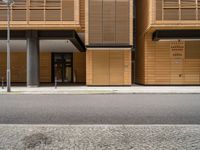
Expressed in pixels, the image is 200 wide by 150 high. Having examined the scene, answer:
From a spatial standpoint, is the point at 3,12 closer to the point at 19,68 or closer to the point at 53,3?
the point at 53,3

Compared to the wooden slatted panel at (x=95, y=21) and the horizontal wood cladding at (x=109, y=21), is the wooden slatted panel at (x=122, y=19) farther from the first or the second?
the wooden slatted panel at (x=95, y=21)

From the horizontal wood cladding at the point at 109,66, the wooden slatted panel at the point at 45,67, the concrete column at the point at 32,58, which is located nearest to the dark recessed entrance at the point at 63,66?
the wooden slatted panel at the point at 45,67

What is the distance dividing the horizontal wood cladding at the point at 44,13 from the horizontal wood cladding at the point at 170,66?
8.75 meters

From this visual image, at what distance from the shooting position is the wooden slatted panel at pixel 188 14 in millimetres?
23344

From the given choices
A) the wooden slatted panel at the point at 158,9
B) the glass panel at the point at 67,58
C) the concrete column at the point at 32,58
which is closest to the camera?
Result: the concrete column at the point at 32,58

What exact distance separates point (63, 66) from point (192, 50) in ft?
55.3

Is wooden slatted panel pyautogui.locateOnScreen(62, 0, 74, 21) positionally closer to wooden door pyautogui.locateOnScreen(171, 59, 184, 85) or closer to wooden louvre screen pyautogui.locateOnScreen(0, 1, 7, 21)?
wooden louvre screen pyautogui.locateOnScreen(0, 1, 7, 21)

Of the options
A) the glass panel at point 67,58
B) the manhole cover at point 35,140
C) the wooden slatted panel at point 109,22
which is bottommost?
the manhole cover at point 35,140

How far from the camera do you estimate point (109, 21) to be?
973 inches

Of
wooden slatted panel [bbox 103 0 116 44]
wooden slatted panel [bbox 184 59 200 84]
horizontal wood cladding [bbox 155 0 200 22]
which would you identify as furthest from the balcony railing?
wooden slatted panel [bbox 184 59 200 84]

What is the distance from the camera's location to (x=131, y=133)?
6.12 metres

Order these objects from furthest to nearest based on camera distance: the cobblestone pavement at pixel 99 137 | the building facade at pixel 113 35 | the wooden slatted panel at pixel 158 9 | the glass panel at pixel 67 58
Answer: the glass panel at pixel 67 58, the wooden slatted panel at pixel 158 9, the building facade at pixel 113 35, the cobblestone pavement at pixel 99 137

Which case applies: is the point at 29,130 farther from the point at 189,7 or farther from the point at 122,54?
the point at 189,7

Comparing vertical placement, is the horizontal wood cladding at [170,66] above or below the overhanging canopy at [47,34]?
below
